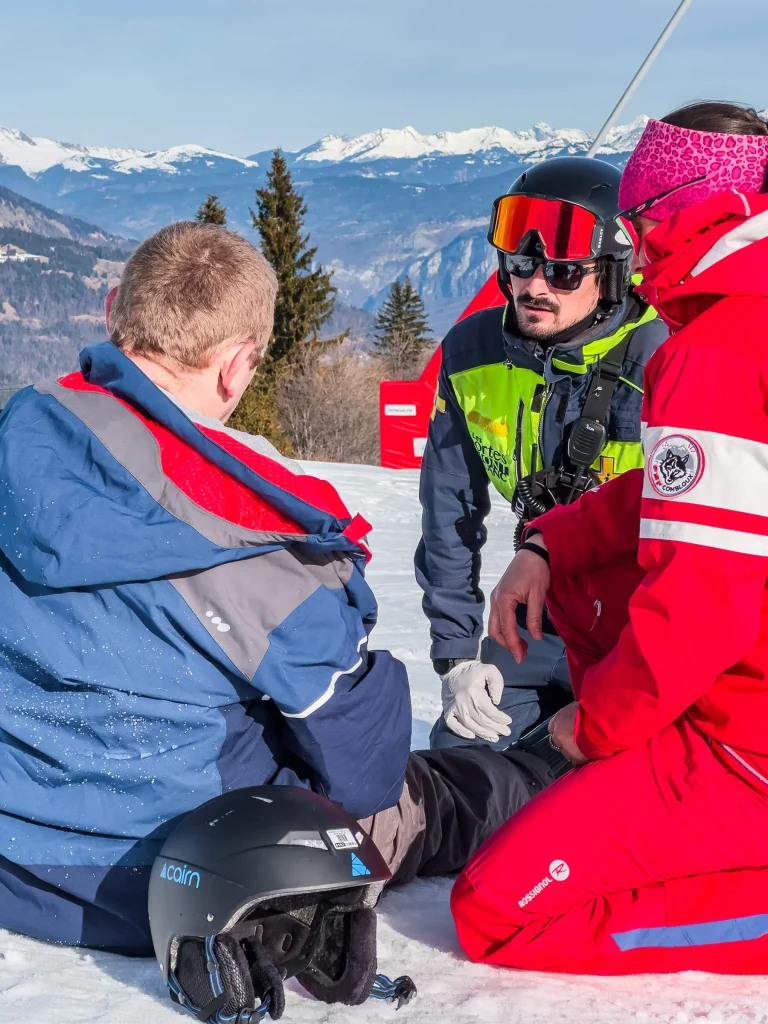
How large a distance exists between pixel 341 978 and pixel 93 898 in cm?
48

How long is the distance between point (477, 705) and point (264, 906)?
1.26 metres

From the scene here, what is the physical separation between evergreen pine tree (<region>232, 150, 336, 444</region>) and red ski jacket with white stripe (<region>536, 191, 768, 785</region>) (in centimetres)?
3673

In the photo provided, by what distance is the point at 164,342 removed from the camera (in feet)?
6.28

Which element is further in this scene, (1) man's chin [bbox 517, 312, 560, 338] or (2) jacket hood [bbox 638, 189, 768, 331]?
(1) man's chin [bbox 517, 312, 560, 338]

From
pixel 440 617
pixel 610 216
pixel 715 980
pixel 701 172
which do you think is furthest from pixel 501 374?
pixel 715 980

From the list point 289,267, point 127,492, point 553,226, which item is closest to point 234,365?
point 127,492

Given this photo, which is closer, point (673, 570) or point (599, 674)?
point (673, 570)

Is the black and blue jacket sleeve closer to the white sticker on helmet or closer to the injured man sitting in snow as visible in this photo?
the injured man sitting in snow

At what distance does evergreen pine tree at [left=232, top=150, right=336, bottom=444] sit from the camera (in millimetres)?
40188

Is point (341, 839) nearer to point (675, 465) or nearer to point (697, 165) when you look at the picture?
point (675, 465)

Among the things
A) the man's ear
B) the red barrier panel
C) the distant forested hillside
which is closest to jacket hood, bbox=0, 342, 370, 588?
the man's ear

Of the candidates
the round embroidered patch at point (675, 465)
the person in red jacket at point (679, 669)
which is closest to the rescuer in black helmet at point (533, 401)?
the person in red jacket at point (679, 669)

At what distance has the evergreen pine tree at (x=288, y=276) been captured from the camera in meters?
40.2

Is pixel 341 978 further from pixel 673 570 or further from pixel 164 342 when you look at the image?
pixel 164 342
